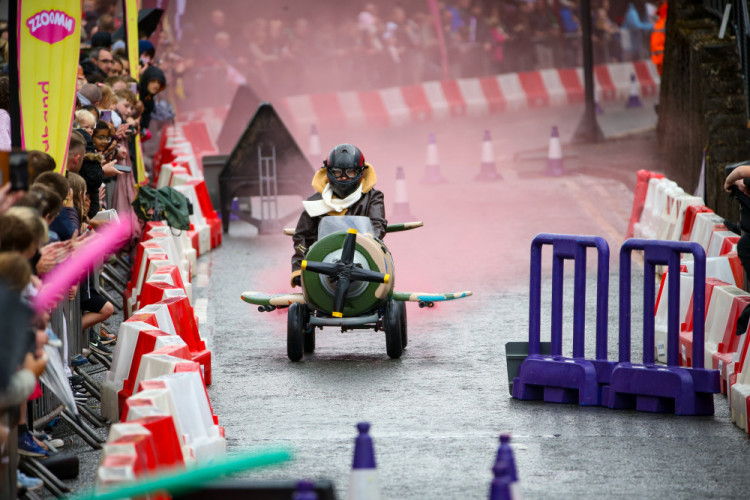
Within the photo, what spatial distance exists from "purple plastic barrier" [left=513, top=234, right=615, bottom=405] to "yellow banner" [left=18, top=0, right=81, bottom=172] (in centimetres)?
324

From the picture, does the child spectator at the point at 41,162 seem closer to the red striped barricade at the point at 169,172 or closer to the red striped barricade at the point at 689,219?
the red striped barricade at the point at 689,219

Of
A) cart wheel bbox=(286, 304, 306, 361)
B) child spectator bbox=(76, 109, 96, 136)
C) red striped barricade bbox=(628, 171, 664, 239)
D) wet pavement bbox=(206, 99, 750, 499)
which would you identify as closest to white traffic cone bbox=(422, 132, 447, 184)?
wet pavement bbox=(206, 99, 750, 499)

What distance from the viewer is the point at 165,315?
9.85 metres

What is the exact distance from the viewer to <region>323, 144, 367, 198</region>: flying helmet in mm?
11758

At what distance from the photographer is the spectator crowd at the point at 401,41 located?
102ft

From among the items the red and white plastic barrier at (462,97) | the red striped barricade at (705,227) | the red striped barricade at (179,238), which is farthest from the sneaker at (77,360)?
the red and white plastic barrier at (462,97)

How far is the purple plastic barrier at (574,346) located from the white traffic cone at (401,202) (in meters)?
8.88

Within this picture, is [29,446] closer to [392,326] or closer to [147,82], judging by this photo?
[392,326]

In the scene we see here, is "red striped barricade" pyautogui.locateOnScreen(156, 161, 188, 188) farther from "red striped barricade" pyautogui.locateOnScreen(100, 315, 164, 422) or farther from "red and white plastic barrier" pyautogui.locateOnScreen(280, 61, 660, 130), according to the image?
"red and white plastic barrier" pyautogui.locateOnScreen(280, 61, 660, 130)

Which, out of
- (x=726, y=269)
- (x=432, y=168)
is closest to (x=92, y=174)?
(x=726, y=269)

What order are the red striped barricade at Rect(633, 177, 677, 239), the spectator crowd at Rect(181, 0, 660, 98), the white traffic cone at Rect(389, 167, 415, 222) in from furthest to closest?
the spectator crowd at Rect(181, 0, 660, 98)
the white traffic cone at Rect(389, 167, 415, 222)
the red striped barricade at Rect(633, 177, 677, 239)

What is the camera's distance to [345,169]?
464 inches

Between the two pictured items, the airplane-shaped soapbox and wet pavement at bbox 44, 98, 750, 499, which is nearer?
wet pavement at bbox 44, 98, 750, 499

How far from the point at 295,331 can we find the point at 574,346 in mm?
2261
